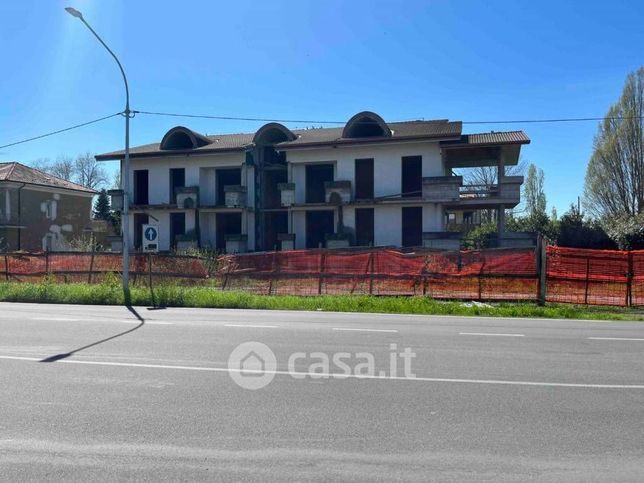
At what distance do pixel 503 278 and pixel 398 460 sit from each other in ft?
44.9

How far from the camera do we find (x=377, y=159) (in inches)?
1139

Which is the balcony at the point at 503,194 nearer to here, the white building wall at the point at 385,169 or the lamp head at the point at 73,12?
the white building wall at the point at 385,169

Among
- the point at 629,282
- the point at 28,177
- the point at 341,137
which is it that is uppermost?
the point at 341,137

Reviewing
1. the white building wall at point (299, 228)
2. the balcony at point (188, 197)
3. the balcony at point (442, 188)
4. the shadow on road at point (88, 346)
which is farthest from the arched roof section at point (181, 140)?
the shadow on road at point (88, 346)

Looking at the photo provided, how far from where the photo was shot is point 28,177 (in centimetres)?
3866

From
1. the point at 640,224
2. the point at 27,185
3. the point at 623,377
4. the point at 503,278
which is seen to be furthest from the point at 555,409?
the point at 27,185

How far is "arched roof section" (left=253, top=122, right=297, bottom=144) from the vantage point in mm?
31031

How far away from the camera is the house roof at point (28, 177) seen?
37.2 meters

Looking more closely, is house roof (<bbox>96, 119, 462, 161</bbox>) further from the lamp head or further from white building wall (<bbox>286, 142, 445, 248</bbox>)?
the lamp head

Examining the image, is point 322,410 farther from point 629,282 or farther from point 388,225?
point 388,225

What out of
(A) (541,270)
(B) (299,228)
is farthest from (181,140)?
(A) (541,270)

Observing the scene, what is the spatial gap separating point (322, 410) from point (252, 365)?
2.27m

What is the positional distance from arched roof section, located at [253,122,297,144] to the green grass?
49.4 feet

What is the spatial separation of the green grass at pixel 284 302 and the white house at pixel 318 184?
815cm
